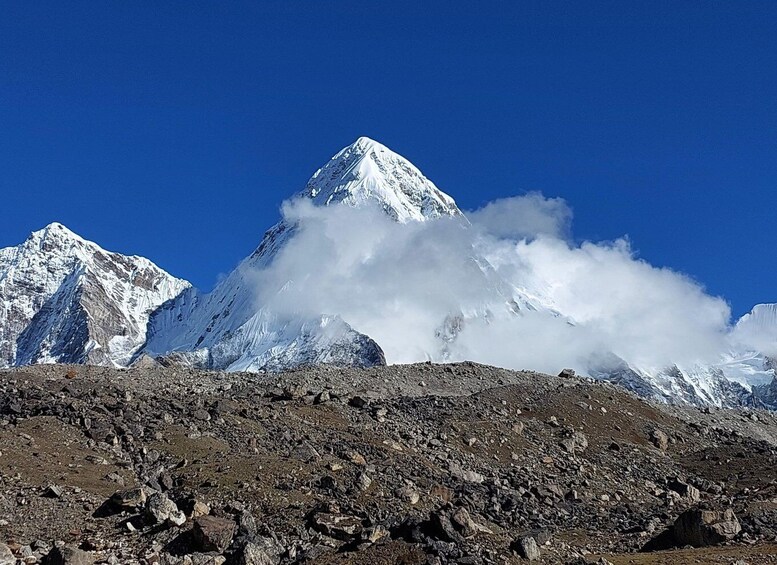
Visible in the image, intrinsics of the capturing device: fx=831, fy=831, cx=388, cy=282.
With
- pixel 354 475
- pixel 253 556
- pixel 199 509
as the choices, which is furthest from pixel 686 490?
pixel 253 556

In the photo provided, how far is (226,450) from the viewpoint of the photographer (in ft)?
87.5

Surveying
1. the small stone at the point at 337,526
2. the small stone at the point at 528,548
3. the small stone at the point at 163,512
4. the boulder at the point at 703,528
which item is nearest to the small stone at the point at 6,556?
the small stone at the point at 163,512

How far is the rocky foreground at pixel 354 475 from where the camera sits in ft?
61.6

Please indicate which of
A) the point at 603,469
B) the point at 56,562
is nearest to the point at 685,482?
the point at 603,469

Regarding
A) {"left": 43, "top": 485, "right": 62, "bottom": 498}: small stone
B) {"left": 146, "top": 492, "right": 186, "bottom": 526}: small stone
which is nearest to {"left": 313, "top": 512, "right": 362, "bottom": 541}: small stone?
{"left": 146, "top": 492, "right": 186, "bottom": 526}: small stone

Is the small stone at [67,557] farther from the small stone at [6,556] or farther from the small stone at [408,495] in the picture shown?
the small stone at [408,495]

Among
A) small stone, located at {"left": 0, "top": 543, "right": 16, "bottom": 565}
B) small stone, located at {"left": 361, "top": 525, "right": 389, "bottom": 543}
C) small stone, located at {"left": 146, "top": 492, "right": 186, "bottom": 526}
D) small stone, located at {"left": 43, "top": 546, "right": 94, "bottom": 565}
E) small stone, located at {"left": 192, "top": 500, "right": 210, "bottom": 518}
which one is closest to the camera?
small stone, located at {"left": 0, "top": 543, "right": 16, "bottom": 565}

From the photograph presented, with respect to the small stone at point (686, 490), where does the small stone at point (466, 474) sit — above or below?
below

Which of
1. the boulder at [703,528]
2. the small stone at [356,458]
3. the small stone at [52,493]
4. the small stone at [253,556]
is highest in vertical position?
the small stone at [356,458]

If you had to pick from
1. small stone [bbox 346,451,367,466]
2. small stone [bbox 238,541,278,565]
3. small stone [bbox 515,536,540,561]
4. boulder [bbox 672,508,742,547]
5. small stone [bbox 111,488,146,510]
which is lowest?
small stone [bbox 238,541,278,565]

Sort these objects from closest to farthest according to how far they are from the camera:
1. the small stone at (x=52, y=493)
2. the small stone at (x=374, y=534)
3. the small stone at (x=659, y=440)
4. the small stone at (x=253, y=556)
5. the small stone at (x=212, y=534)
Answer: the small stone at (x=253, y=556)
the small stone at (x=212, y=534)
the small stone at (x=374, y=534)
the small stone at (x=52, y=493)
the small stone at (x=659, y=440)

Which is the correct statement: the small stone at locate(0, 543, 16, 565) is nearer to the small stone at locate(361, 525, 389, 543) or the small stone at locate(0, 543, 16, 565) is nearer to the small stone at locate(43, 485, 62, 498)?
the small stone at locate(43, 485, 62, 498)

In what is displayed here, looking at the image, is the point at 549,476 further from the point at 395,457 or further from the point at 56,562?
the point at 56,562

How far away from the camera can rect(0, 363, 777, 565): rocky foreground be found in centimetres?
1878
